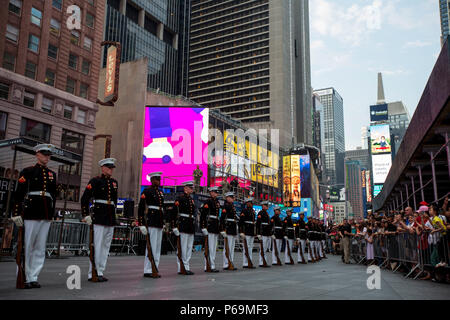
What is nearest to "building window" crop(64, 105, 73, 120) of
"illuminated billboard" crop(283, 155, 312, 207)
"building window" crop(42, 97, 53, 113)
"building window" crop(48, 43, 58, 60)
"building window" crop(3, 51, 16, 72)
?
"building window" crop(42, 97, 53, 113)

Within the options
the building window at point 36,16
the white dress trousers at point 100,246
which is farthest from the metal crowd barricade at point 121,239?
the building window at point 36,16

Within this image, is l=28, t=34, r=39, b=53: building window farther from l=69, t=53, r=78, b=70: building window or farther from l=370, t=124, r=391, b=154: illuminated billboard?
l=370, t=124, r=391, b=154: illuminated billboard

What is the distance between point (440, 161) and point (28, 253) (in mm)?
17657

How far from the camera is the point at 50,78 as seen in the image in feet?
123

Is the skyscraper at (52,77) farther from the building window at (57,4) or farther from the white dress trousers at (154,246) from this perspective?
the white dress trousers at (154,246)

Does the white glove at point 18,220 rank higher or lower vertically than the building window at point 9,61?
lower

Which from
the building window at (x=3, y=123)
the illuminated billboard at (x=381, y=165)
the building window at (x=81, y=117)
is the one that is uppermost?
the illuminated billboard at (x=381, y=165)

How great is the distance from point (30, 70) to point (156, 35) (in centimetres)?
7398

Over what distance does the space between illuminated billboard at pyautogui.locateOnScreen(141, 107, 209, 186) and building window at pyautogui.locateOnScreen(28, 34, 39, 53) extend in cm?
1479

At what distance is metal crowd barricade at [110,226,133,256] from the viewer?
19.7 metres

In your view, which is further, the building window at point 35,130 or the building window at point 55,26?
the building window at point 55,26

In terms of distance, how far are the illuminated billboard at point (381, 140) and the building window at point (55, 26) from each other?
71517 mm

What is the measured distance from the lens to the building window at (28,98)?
3425 centimetres

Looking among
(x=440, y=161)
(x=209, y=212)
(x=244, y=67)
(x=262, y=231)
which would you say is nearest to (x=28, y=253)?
(x=209, y=212)
